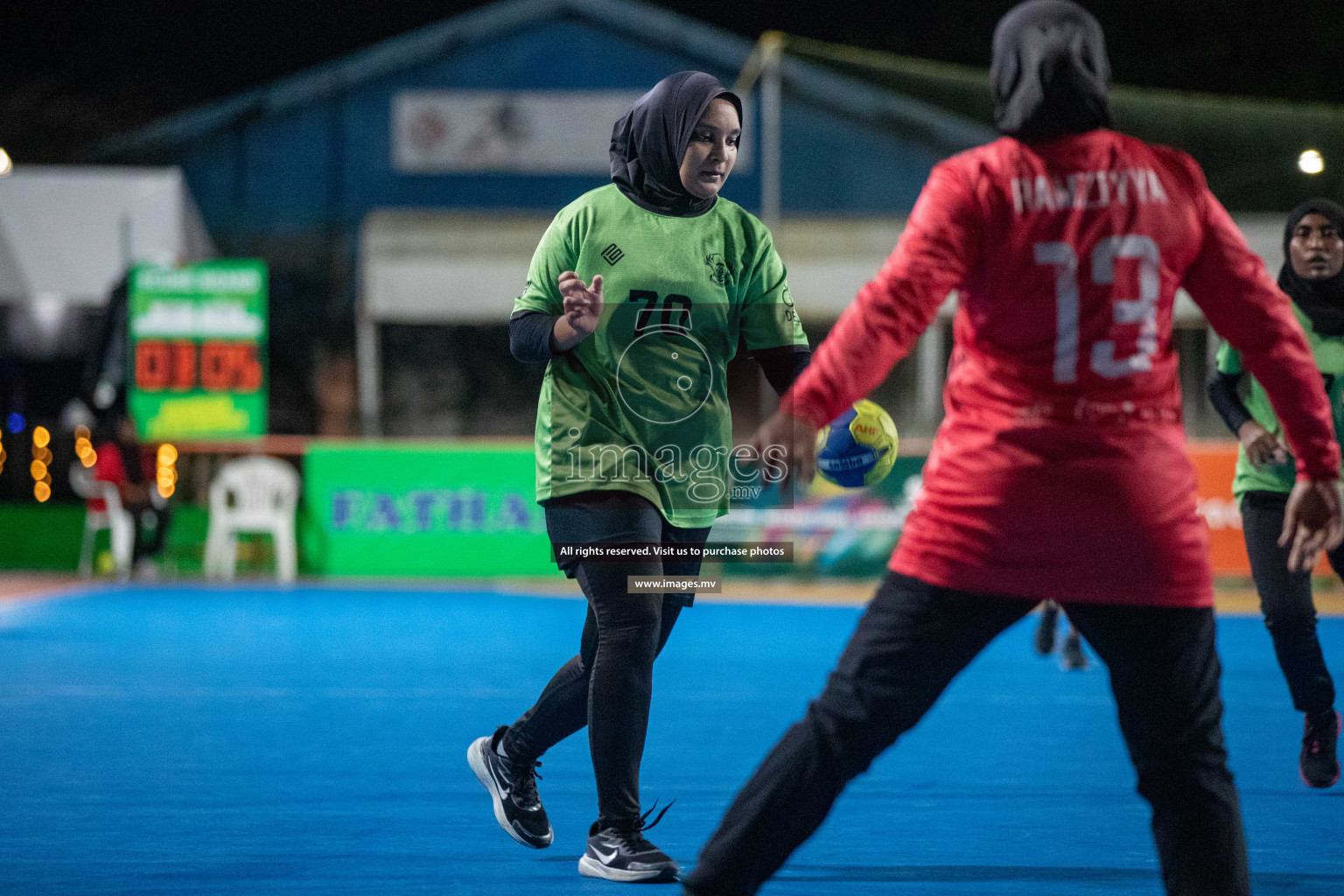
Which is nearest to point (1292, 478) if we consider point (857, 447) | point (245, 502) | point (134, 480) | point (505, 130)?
point (857, 447)

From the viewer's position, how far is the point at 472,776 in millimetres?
5074

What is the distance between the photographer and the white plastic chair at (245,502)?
13.9m

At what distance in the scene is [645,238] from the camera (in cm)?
380

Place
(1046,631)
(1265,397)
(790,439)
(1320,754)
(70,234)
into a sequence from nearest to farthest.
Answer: (790,439) → (1320,754) → (1265,397) → (1046,631) → (70,234)

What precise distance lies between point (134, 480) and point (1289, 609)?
1114 cm

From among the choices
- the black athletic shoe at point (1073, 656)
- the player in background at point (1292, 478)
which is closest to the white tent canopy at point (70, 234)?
the black athletic shoe at point (1073, 656)

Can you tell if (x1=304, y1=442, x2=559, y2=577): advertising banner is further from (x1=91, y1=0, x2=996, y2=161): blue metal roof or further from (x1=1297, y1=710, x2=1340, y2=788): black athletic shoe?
(x1=1297, y1=710, x2=1340, y2=788): black athletic shoe

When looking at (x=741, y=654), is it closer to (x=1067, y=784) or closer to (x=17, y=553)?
(x=1067, y=784)

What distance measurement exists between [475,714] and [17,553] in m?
10.7

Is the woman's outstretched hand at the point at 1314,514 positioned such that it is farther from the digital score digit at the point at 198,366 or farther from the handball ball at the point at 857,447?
the digital score digit at the point at 198,366

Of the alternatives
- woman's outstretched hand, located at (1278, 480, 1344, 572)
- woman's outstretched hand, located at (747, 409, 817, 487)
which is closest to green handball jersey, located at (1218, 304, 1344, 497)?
woman's outstretched hand, located at (1278, 480, 1344, 572)

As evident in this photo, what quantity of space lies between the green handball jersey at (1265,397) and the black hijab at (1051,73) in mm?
2621

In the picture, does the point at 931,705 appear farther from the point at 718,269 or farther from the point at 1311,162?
the point at 1311,162

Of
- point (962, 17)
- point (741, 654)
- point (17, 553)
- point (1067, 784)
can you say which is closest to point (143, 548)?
point (17, 553)
